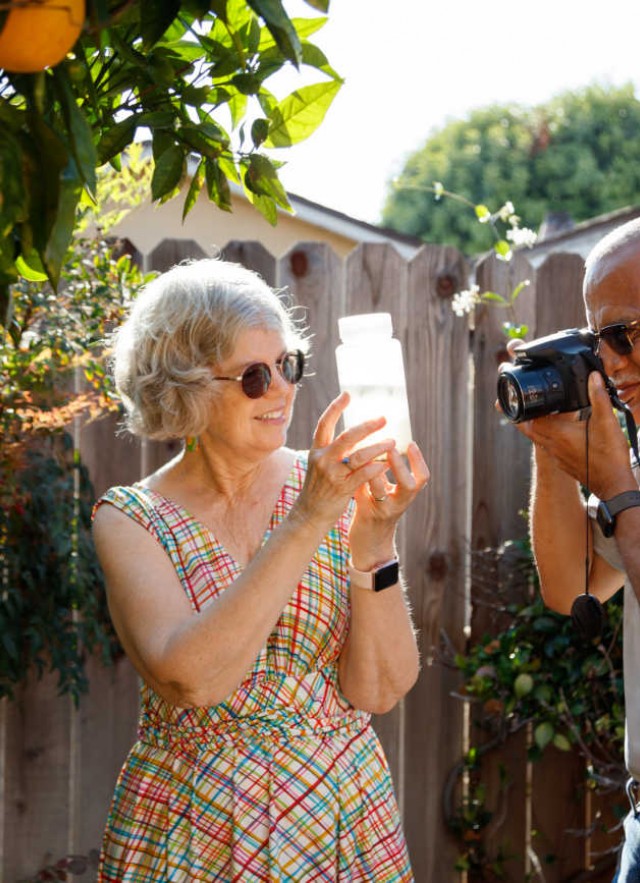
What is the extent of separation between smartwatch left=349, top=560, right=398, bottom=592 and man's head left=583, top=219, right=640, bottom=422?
54 cm

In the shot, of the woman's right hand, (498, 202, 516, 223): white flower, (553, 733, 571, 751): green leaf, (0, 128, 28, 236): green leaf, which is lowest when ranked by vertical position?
(553, 733, 571, 751): green leaf

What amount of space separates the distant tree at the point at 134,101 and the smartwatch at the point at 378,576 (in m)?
0.89

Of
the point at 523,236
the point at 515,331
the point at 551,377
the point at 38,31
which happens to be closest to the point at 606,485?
the point at 551,377

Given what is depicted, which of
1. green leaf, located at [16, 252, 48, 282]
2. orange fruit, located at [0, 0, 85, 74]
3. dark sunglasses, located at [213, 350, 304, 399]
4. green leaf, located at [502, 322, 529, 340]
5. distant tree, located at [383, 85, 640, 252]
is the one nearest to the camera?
orange fruit, located at [0, 0, 85, 74]

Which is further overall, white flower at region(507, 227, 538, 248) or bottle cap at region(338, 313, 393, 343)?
white flower at region(507, 227, 538, 248)

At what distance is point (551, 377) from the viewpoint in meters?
1.95

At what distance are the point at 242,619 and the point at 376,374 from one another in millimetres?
493

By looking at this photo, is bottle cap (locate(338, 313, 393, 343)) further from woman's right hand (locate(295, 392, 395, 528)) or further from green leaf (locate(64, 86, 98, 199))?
green leaf (locate(64, 86, 98, 199))

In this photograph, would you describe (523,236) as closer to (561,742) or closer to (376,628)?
(561,742)

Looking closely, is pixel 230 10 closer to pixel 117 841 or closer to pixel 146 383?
pixel 146 383

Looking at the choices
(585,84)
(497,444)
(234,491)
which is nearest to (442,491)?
(497,444)

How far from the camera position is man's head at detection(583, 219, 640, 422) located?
2.05 meters

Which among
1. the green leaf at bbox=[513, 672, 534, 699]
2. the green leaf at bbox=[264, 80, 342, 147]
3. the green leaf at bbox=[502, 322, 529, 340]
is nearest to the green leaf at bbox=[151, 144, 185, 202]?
the green leaf at bbox=[264, 80, 342, 147]

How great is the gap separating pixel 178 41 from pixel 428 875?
330 centimetres
